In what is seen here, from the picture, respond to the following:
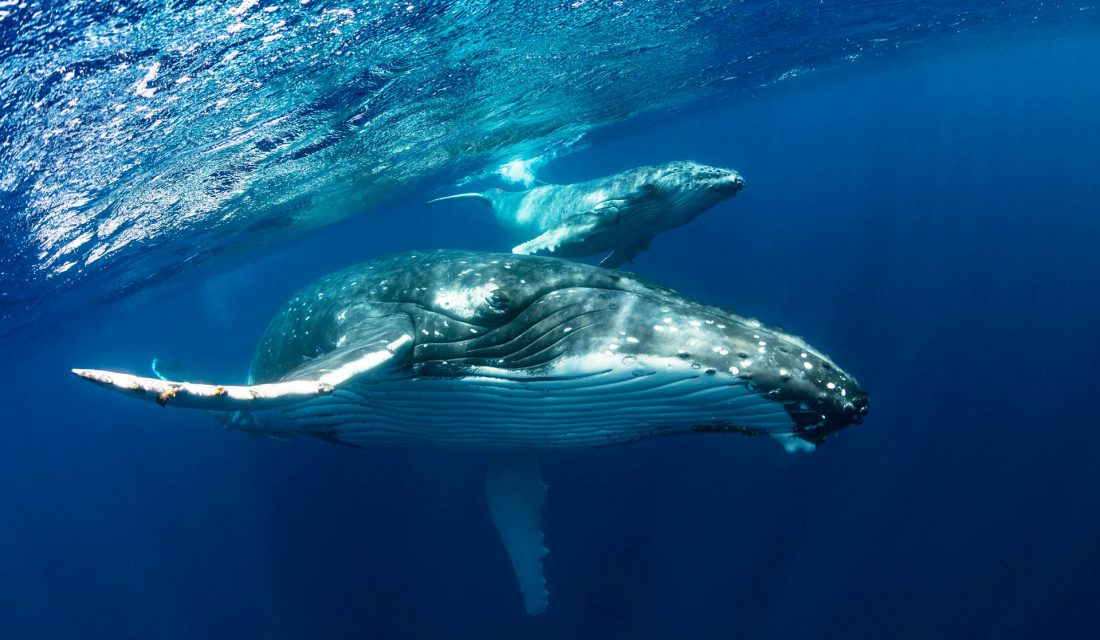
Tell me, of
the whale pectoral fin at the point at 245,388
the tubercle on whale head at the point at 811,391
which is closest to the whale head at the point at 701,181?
the tubercle on whale head at the point at 811,391

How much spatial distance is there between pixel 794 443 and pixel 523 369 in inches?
78.9

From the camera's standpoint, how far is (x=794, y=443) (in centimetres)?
393

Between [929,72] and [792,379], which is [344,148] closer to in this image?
[792,379]

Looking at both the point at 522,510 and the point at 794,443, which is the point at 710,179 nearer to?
the point at 522,510

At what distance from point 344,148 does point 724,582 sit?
54.7 feet

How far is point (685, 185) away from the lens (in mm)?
11164

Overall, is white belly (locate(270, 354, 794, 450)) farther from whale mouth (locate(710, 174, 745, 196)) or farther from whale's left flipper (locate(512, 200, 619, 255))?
whale mouth (locate(710, 174, 745, 196))

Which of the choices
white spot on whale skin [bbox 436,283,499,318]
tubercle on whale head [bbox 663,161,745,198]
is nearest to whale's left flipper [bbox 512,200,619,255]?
tubercle on whale head [bbox 663,161,745,198]

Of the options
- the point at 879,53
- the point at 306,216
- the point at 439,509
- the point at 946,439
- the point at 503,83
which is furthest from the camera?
the point at 879,53

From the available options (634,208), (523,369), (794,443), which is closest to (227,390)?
(523,369)

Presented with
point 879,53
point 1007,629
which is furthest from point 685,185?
point 879,53

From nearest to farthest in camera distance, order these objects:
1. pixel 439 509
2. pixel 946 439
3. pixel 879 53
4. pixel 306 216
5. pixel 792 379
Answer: pixel 792 379 → pixel 439 509 → pixel 946 439 → pixel 306 216 → pixel 879 53

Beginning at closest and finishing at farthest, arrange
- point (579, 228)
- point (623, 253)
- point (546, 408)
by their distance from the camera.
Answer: point (546, 408) → point (579, 228) → point (623, 253)

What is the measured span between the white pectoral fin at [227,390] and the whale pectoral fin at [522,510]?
4314 millimetres
